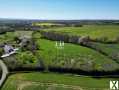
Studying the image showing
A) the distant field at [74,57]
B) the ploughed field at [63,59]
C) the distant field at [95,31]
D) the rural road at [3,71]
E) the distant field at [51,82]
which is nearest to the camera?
the distant field at [51,82]

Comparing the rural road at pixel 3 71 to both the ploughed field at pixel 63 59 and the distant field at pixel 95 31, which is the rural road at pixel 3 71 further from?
the distant field at pixel 95 31

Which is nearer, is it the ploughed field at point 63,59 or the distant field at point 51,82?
the distant field at point 51,82

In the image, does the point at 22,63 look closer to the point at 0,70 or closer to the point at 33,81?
the point at 0,70

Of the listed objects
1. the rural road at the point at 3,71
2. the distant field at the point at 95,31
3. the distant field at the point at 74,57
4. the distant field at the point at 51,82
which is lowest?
the distant field at the point at 51,82

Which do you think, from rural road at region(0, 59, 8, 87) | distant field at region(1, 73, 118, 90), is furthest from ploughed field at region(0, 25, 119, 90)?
rural road at region(0, 59, 8, 87)

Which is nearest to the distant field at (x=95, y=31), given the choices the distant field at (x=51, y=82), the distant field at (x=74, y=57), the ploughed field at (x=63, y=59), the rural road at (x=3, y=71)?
the ploughed field at (x=63, y=59)

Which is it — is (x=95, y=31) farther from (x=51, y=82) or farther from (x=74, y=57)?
(x=51, y=82)

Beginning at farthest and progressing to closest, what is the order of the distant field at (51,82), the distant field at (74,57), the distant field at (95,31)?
the distant field at (95,31) → the distant field at (74,57) → the distant field at (51,82)
